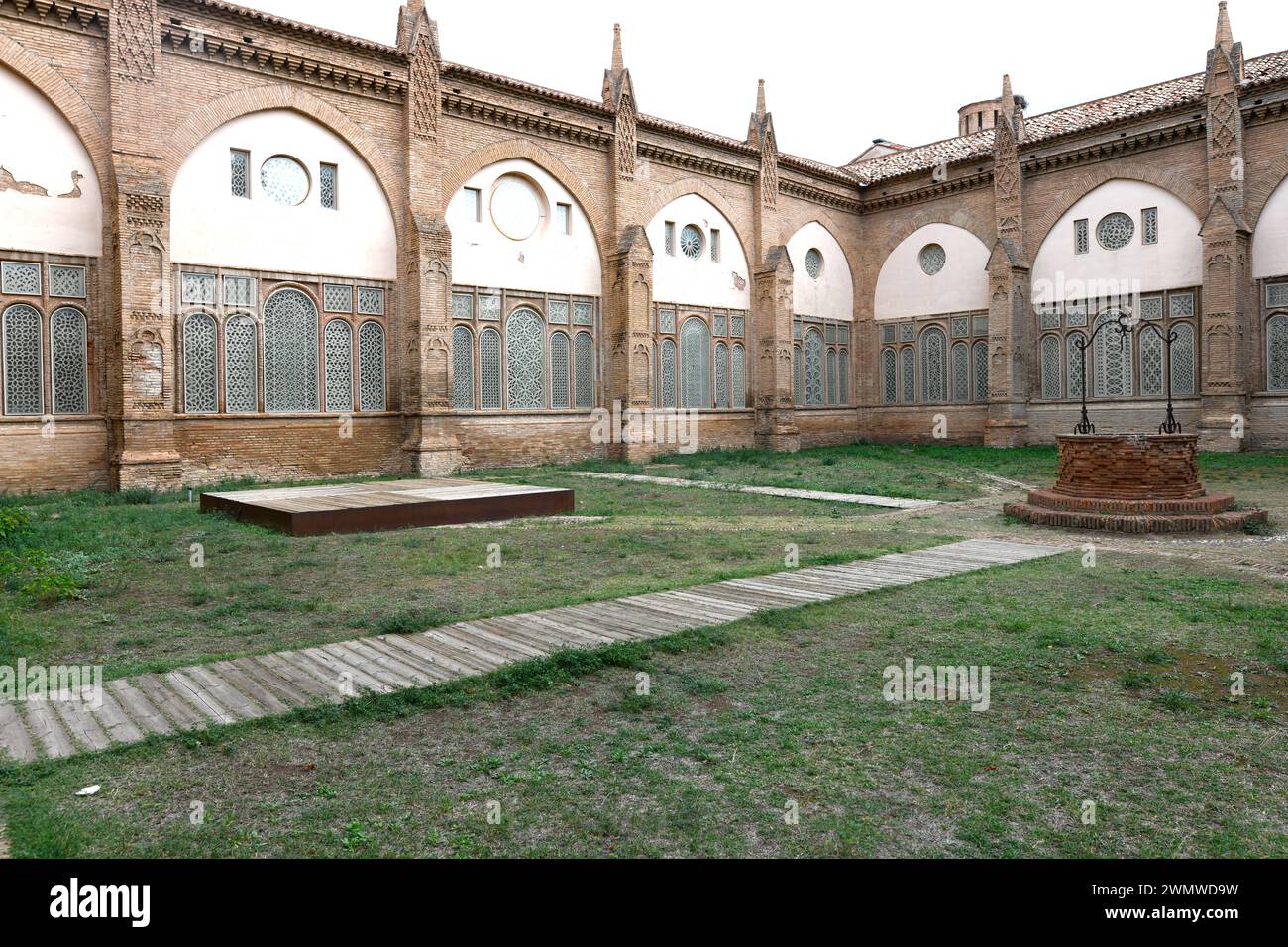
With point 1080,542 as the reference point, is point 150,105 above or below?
above

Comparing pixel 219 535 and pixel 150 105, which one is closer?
pixel 219 535

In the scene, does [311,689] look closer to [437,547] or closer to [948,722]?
[948,722]

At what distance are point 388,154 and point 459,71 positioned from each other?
2747 mm

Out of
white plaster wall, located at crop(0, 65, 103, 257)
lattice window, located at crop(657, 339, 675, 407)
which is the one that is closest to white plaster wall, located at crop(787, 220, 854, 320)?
lattice window, located at crop(657, 339, 675, 407)

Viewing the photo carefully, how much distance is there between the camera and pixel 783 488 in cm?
1684

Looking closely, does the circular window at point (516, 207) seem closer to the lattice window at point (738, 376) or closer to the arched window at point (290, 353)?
the arched window at point (290, 353)

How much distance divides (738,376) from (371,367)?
12039 mm

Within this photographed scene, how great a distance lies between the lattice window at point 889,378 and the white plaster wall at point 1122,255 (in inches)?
208

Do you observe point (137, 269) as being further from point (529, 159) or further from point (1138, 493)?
point (1138, 493)

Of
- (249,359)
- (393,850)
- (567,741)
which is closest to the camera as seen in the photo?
(393,850)

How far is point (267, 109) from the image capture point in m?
18.4

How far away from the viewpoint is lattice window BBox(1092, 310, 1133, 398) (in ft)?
83.0

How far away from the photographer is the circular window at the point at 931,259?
29531 millimetres

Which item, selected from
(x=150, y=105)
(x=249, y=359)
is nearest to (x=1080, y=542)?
(x=249, y=359)
